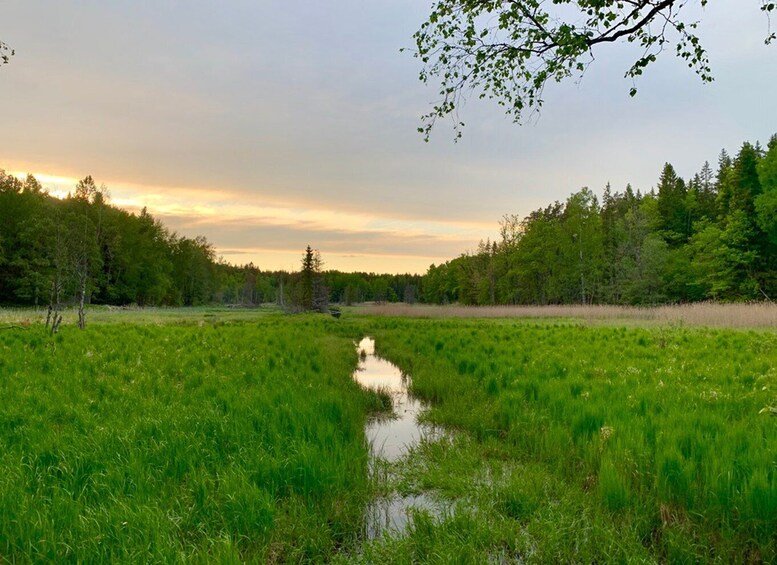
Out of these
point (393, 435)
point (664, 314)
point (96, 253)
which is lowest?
point (393, 435)

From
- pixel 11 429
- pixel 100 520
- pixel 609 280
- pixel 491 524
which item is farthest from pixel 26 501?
pixel 609 280

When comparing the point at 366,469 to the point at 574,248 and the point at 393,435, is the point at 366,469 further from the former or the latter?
the point at 574,248

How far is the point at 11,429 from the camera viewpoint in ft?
18.0

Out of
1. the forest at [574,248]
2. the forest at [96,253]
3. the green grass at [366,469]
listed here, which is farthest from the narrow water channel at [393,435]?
the forest at [574,248]

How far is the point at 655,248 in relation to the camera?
50594 mm

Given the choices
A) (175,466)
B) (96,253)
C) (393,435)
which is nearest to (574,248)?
(393,435)

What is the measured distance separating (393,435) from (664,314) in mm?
29584

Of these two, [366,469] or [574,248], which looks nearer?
[366,469]

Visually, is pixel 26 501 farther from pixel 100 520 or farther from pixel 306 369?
pixel 306 369

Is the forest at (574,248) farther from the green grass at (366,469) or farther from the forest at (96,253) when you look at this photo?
the green grass at (366,469)

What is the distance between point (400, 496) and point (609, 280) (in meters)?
65.4

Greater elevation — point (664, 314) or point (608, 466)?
point (664, 314)

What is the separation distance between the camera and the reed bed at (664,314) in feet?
73.8

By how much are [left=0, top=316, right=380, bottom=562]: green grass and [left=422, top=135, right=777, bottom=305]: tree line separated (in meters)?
48.9
